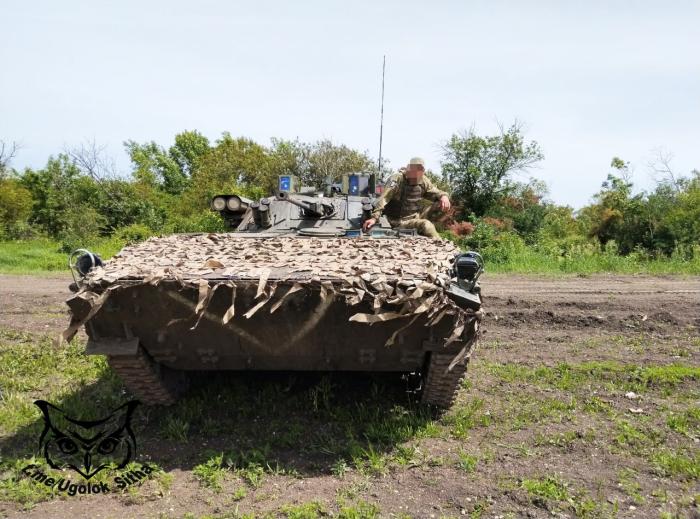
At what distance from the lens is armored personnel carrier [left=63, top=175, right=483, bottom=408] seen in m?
3.25

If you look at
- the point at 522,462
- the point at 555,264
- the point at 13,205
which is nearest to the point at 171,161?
the point at 13,205

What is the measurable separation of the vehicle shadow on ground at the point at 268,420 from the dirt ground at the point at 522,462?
0.34 feet

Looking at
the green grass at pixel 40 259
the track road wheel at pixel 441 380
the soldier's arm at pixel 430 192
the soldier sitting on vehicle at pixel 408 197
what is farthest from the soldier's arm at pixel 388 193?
the green grass at pixel 40 259

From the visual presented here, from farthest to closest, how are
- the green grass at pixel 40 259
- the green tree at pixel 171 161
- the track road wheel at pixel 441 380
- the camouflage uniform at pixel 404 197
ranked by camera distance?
1. the green tree at pixel 171 161
2. the green grass at pixel 40 259
3. the camouflage uniform at pixel 404 197
4. the track road wheel at pixel 441 380

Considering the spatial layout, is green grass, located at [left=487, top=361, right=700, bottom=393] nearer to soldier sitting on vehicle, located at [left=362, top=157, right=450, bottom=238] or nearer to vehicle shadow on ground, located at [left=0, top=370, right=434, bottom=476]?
vehicle shadow on ground, located at [left=0, top=370, right=434, bottom=476]

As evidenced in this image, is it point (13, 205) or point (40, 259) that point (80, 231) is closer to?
point (40, 259)

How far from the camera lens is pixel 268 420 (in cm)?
424

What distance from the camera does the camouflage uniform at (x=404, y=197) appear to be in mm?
6227

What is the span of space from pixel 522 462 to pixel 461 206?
1786 centimetres

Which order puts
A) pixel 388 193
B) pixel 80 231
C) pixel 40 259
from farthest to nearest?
pixel 80 231 → pixel 40 259 → pixel 388 193

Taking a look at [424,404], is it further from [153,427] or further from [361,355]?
[153,427]

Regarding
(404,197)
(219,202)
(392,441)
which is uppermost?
(404,197)

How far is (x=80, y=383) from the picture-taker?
5.04 m

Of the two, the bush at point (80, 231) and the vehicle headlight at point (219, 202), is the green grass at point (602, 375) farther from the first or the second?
the bush at point (80, 231)
